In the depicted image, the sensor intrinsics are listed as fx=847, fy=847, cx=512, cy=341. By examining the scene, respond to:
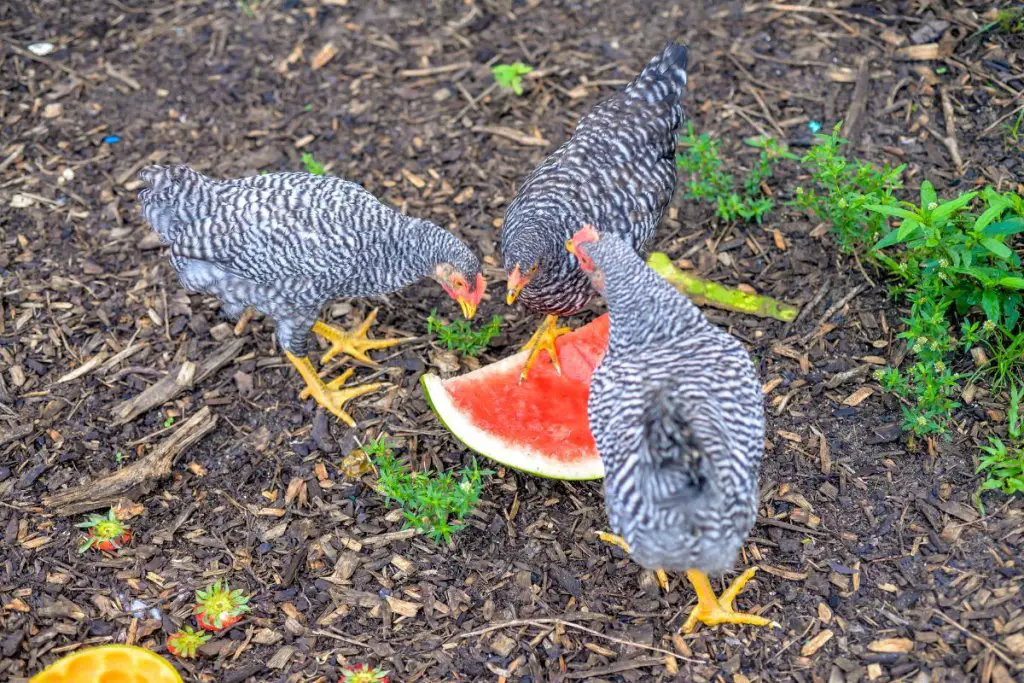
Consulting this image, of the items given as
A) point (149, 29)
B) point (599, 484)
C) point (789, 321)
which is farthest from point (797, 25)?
point (149, 29)

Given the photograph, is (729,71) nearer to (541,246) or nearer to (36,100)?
(541,246)

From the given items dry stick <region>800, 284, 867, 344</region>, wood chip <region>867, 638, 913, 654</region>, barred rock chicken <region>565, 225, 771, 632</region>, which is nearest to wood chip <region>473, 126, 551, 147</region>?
barred rock chicken <region>565, 225, 771, 632</region>

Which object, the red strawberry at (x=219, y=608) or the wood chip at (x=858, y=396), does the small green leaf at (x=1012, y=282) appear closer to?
the wood chip at (x=858, y=396)

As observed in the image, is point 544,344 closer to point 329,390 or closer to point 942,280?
point 329,390

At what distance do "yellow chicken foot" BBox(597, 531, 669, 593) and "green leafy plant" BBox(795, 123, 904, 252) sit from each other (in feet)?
8.08

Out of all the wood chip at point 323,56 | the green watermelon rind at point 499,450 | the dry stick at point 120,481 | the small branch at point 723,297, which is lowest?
the dry stick at point 120,481

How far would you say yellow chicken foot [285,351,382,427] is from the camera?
18.5ft

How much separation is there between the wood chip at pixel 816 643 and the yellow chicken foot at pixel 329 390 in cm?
303

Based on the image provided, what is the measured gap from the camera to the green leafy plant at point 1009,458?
179 inches

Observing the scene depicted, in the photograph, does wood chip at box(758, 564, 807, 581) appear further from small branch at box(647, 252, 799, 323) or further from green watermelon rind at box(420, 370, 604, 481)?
small branch at box(647, 252, 799, 323)

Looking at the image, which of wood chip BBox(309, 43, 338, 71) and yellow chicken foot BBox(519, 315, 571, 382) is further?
wood chip BBox(309, 43, 338, 71)

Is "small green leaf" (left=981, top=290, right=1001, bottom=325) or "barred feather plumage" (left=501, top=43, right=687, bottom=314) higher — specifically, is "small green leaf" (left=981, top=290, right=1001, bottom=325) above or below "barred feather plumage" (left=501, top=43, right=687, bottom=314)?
below

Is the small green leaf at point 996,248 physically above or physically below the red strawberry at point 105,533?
above

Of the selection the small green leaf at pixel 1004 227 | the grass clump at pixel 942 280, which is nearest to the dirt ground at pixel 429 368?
the grass clump at pixel 942 280
